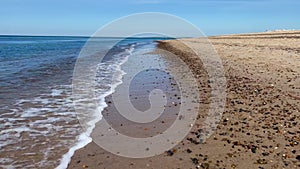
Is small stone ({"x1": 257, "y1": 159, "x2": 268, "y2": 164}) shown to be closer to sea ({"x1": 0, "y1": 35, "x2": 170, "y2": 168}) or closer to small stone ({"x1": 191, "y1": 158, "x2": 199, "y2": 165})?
small stone ({"x1": 191, "y1": 158, "x2": 199, "y2": 165})

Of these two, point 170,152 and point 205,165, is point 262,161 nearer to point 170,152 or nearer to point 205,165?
point 205,165

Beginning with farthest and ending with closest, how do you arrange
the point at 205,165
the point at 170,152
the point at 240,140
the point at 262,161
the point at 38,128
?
the point at 38,128 < the point at 240,140 < the point at 170,152 < the point at 262,161 < the point at 205,165

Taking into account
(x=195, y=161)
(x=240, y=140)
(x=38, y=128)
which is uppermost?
(x=240, y=140)

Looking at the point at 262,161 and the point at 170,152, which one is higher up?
the point at 262,161

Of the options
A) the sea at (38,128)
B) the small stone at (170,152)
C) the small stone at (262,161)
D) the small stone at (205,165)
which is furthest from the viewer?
the small stone at (170,152)

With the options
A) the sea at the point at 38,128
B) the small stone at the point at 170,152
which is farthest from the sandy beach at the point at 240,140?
the sea at the point at 38,128

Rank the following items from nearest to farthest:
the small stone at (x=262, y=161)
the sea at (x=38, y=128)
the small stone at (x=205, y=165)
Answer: the small stone at (x=205, y=165)
the small stone at (x=262, y=161)
the sea at (x=38, y=128)

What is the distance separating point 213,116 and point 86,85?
7256mm

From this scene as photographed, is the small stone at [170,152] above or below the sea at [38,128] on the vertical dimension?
above

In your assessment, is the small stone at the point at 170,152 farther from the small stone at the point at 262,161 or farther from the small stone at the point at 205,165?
the small stone at the point at 262,161

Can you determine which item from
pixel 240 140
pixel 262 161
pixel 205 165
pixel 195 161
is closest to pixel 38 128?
pixel 195 161

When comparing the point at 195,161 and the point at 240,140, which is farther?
the point at 240,140

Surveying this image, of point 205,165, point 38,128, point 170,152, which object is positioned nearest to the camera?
point 205,165

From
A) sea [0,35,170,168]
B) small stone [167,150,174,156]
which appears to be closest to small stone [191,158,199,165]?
small stone [167,150,174,156]
